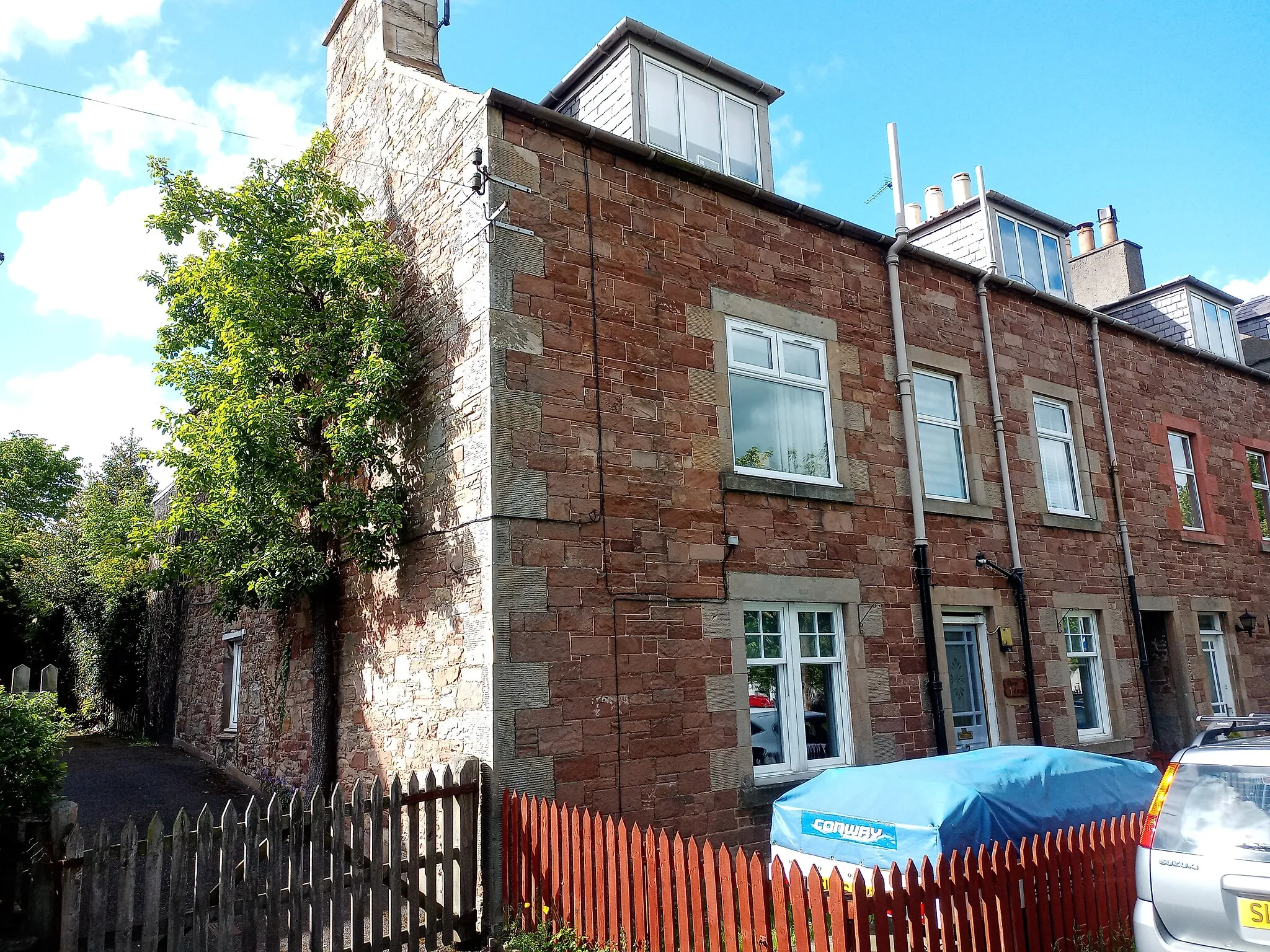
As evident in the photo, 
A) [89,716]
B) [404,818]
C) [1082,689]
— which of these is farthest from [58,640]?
[1082,689]

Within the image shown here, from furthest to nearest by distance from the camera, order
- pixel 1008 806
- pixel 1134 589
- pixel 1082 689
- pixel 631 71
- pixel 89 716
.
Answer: pixel 89 716 → pixel 1134 589 → pixel 1082 689 → pixel 631 71 → pixel 1008 806

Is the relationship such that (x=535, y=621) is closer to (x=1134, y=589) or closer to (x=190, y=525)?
(x=190, y=525)

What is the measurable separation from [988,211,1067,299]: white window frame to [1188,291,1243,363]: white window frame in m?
4.22

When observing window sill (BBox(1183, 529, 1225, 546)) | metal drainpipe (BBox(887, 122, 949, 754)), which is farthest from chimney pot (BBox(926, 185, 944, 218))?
window sill (BBox(1183, 529, 1225, 546))

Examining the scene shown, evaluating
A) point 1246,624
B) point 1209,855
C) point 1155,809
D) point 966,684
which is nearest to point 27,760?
point 1155,809

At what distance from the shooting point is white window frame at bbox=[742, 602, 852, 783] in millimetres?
9070

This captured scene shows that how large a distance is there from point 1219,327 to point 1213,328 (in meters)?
0.31

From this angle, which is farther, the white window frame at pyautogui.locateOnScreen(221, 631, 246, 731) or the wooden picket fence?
the white window frame at pyautogui.locateOnScreen(221, 631, 246, 731)

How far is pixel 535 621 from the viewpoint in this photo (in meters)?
7.61

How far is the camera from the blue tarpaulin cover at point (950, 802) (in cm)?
549

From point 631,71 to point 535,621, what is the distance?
7.17 metres

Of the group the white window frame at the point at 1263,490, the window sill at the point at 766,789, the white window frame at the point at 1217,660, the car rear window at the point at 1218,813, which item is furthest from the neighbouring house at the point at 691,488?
the car rear window at the point at 1218,813

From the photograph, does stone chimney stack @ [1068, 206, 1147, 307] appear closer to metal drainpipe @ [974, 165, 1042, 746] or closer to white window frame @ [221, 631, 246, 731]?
metal drainpipe @ [974, 165, 1042, 746]

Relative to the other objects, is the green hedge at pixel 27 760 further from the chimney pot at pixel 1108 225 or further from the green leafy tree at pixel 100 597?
the chimney pot at pixel 1108 225
